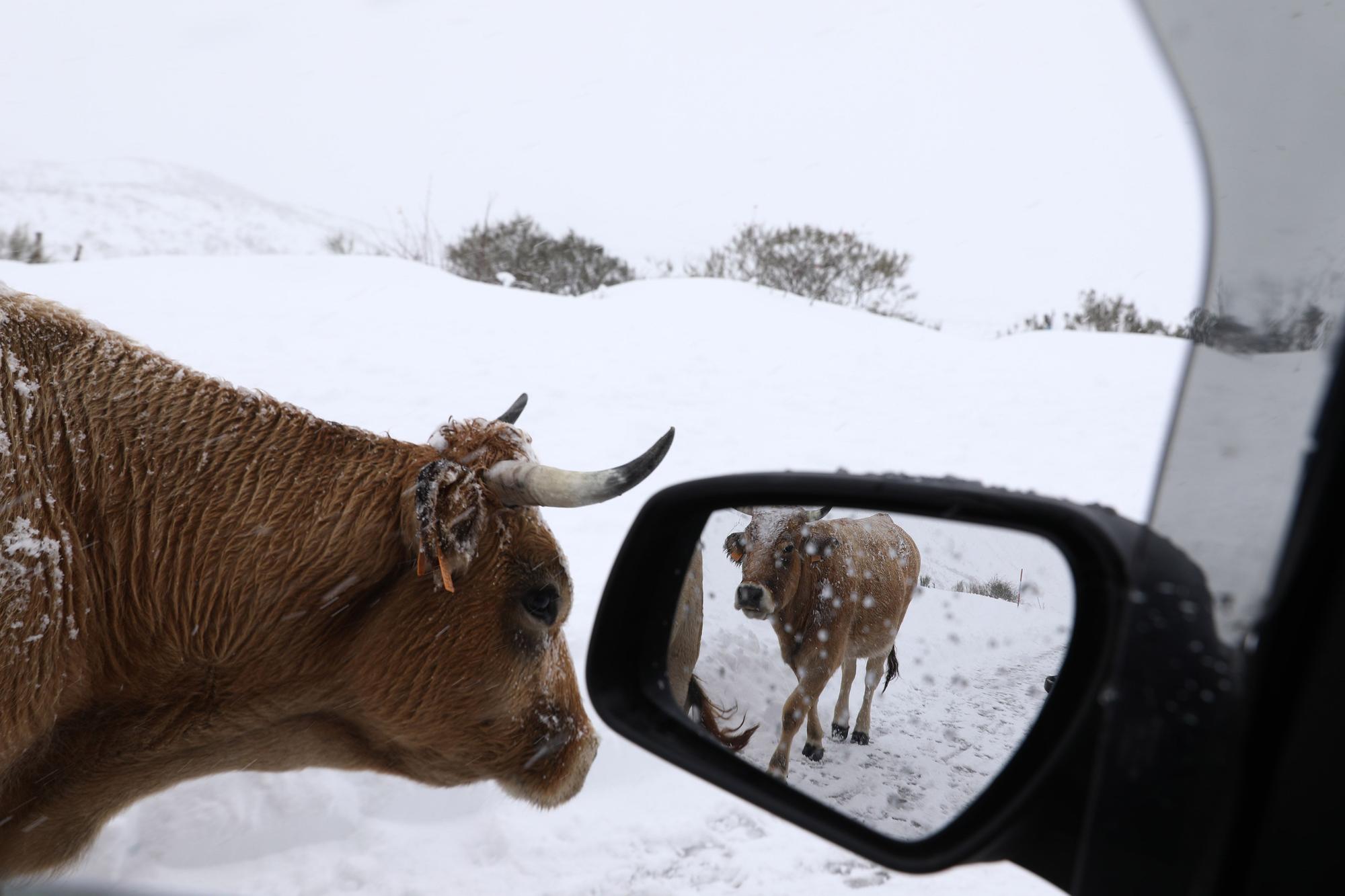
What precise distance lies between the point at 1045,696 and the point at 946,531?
43 cm

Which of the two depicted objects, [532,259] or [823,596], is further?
[532,259]

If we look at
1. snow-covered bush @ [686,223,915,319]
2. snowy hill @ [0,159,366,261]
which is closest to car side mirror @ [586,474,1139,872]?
snow-covered bush @ [686,223,915,319]

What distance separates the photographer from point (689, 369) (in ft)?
32.5

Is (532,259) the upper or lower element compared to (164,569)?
upper

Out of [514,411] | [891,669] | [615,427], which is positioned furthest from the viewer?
[615,427]

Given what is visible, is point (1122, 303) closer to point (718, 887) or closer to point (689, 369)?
point (689, 369)

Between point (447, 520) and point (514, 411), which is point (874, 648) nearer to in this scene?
point (447, 520)

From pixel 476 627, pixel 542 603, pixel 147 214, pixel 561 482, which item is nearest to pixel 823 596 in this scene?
pixel 561 482

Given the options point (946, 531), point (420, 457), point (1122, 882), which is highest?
point (946, 531)

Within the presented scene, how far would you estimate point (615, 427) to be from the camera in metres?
8.13

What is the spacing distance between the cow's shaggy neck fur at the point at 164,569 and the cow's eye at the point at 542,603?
41 cm

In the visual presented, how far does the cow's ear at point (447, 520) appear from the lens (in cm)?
251

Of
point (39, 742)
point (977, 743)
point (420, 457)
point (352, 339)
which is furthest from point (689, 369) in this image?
point (977, 743)

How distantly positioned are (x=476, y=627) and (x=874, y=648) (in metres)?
1.47
